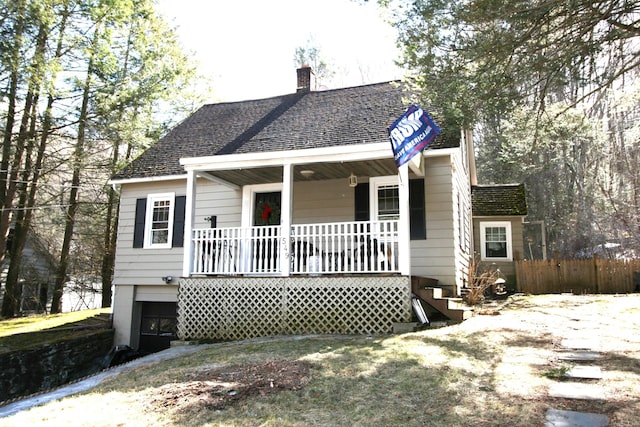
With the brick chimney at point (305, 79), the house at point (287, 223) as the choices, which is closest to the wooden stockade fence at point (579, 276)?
the house at point (287, 223)

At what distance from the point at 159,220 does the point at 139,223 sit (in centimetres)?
54

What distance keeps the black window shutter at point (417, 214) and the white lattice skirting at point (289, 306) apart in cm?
184

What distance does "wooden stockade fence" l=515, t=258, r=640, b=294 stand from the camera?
14766 millimetres

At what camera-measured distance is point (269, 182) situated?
11766 millimetres

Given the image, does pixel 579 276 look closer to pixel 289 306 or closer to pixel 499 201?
pixel 499 201

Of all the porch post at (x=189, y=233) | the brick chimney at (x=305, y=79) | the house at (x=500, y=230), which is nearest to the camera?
the porch post at (x=189, y=233)

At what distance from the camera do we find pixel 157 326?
1256 cm

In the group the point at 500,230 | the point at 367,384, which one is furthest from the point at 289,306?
the point at 500,230

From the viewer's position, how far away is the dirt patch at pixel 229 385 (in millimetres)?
4715

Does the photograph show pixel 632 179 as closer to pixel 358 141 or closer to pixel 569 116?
pixel 569 116

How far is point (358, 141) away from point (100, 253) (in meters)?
16.3

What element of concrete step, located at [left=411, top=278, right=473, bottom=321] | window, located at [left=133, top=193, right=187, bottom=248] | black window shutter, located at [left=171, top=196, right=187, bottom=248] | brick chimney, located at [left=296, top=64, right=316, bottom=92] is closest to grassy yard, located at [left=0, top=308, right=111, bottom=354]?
window, located at [left=133, top=193, right=187, bottom=248]

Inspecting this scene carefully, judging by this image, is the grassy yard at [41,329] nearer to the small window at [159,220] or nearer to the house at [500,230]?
the small window at [159,220]

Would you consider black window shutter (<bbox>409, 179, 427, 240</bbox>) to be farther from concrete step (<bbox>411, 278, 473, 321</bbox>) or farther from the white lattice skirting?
Answer: the white lattice skirting
